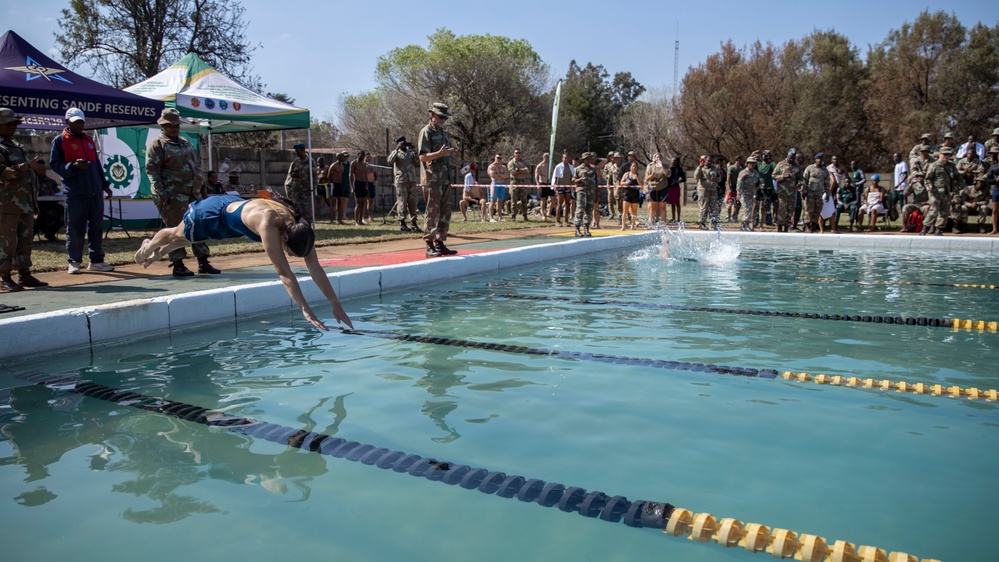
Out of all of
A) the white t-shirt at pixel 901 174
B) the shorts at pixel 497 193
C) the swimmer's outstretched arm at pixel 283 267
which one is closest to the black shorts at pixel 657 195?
the shorts at pixel 497 193

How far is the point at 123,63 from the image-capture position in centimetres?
2753

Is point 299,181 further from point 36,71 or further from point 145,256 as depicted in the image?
point 145,256

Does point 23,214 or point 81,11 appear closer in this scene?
point 23,214

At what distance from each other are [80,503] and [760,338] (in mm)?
5368

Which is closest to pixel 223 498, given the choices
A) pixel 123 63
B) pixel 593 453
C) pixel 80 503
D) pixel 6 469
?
pixel 80 503

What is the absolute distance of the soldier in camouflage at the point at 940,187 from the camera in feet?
51.4

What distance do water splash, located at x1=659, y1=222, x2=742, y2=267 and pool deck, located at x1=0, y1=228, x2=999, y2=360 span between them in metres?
1.46

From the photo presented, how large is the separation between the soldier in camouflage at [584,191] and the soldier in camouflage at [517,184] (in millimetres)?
3825

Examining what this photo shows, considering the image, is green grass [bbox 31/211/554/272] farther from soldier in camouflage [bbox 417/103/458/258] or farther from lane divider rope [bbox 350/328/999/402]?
lane divider rope [bbox 350/328/999/402]

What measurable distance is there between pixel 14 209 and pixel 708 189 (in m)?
15.0

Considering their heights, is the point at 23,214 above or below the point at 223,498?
above

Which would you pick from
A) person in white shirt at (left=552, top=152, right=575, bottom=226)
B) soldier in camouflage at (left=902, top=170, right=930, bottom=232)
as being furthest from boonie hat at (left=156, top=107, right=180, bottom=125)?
soldier in camouflage at (left=902, top=170, right=930, bottom=232)

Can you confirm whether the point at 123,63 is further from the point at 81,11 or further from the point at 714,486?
the point at 714,486

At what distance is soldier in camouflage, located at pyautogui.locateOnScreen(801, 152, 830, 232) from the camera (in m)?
17.1
